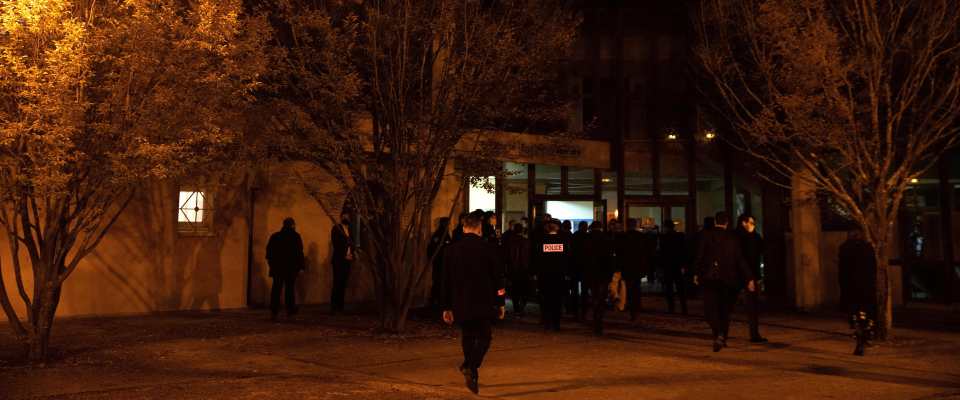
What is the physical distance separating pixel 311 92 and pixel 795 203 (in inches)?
358

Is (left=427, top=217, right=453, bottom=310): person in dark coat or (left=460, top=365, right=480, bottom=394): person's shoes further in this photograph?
(left=427, top=217, right=453, bottom=310): person in dark coat

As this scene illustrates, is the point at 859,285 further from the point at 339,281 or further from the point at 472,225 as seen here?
the point at 339,281

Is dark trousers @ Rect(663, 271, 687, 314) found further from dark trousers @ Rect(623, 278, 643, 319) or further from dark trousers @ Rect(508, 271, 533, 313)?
dark trousers @ Rect(508, 271, 533, 313)

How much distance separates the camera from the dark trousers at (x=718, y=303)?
9570 mm

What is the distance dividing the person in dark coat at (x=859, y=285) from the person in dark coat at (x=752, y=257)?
1087 mm

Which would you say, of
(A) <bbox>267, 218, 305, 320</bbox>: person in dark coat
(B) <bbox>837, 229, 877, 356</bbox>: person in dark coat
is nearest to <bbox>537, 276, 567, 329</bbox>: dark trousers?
(B) <bbox>837, 229, 877, 356</bbox>: person in dark coat

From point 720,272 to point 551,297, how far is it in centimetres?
281

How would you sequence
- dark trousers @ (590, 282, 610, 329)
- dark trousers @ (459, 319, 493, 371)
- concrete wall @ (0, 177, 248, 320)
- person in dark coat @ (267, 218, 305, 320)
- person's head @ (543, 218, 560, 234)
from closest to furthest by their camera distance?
dark trousers @ (459, 319, 493, 371)
dark trousers @ (590, 282, 610, 329)
person's head @ (543, 218, 560, 234)
concrete wall @ (0, 177, 248, 320)
person in dark coat @ (267, 218, 305, 320)

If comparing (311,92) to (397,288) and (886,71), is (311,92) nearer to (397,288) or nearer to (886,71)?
(397,288)

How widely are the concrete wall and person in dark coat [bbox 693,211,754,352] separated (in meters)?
8.24

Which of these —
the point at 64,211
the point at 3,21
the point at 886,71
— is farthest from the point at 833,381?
the point at 3,21

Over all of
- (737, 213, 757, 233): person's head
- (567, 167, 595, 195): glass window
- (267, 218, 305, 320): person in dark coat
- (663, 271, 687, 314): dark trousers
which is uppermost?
(567, 167, 595, 195): glass window

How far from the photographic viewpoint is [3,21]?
746 cm

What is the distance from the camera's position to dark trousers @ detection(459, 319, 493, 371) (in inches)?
273
